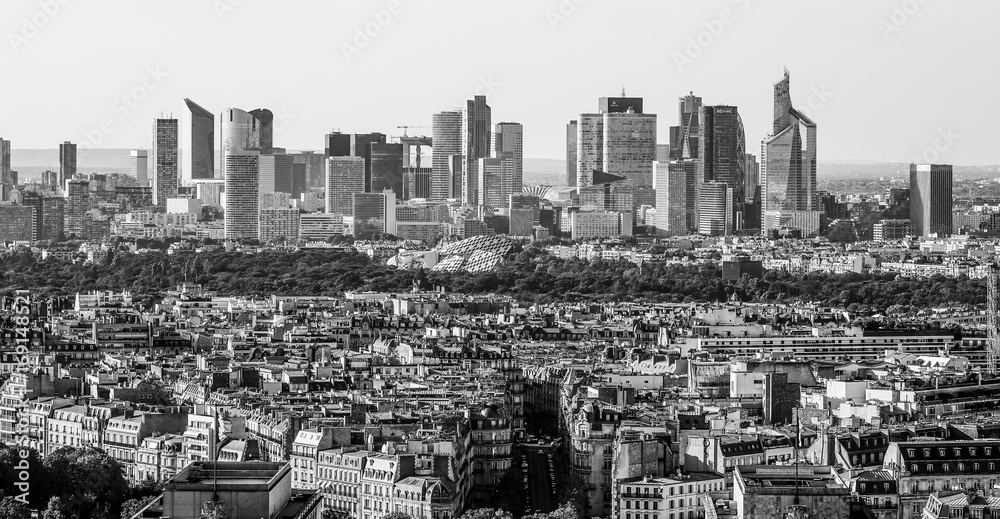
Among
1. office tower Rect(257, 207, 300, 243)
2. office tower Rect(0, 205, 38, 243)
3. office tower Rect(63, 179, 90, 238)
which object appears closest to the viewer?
office tower Rect(0, 205, 38, 243)

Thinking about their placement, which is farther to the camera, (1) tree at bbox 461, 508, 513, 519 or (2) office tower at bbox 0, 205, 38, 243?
(2) office tower at bbox 0, 205, 38, 243

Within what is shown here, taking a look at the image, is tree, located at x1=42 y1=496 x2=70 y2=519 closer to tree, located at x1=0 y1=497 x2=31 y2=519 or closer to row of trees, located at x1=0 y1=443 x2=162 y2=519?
row of trees, located at x1=0 y1=443 x2=162 y2=519

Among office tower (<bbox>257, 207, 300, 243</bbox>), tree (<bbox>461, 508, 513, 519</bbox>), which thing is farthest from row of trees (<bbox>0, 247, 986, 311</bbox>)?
tree (<bbox>461, 508, 513, 519</bbox>)

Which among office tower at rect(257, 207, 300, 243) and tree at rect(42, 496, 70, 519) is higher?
office tower at rect(257, 207, 300, 243)

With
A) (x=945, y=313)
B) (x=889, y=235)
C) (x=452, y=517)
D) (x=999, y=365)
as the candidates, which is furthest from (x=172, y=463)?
(x=889, y=235)

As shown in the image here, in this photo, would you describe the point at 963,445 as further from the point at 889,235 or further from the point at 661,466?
the point at 889,235

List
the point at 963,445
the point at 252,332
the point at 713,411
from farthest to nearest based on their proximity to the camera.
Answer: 1. the point at 252,332
2. the point at 713,411
3. the point at 963,445

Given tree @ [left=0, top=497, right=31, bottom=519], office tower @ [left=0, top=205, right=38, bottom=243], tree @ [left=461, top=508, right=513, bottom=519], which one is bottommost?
tree @ [left=461, top=508, right=513, bottom=519]

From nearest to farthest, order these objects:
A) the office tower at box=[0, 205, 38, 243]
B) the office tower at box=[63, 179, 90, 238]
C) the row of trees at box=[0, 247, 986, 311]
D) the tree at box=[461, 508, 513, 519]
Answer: the tree at box=[461, 508, 513, 519] < the row of trees at box=[0, 247, 986, 311] < the office tower at box=[0, 205, 38, 243] < the office tower at box=[63, 179, 90, 238]
